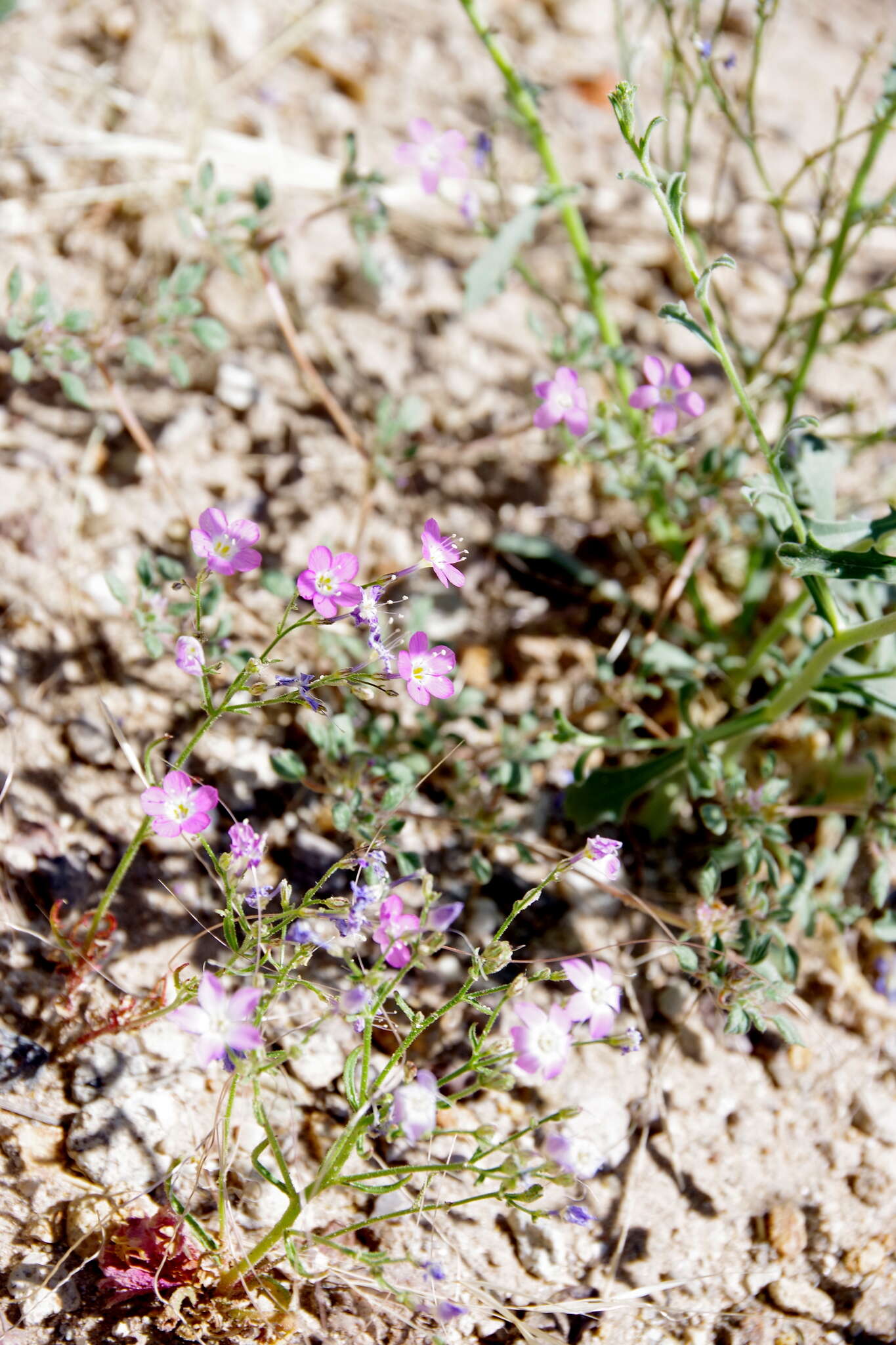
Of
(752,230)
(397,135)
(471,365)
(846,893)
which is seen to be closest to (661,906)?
(846,893)

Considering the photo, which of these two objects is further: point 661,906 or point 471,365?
point 471,365

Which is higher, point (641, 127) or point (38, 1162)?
point (641, 127)

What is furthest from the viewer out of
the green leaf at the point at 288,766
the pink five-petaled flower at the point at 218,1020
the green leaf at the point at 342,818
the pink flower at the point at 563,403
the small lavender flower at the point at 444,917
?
the pink flower at the point at 563,403

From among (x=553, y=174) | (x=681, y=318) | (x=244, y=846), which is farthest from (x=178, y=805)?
(x=553, y=174)

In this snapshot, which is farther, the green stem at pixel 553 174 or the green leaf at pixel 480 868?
the green stem at pixel 553 174

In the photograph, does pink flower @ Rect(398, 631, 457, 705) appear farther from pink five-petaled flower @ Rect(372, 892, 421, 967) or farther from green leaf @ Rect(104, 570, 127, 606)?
green leaf @ Rect(104, 570, 127, 606)

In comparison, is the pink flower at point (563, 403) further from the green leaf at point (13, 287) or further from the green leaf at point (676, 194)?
Result: the green leaf at point (13, 287)

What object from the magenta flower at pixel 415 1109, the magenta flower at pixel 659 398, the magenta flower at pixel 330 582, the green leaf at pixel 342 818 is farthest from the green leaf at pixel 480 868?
the magenta flower at pixel 659 398

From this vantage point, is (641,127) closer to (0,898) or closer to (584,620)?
(584,620)
